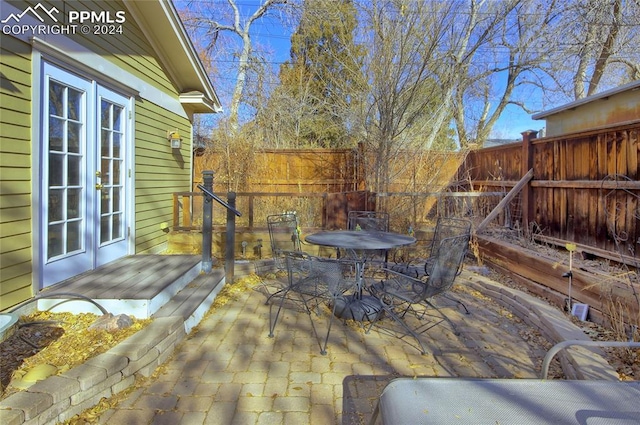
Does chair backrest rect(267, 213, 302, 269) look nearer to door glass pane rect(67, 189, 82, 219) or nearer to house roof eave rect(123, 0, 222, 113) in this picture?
door glass pane rect(67, 189, 82, 219)

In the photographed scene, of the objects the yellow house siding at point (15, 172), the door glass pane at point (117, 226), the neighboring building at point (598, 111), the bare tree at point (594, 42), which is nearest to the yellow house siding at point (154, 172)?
the door glass pane at point (117, 226)

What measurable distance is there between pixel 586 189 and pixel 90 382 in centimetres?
530

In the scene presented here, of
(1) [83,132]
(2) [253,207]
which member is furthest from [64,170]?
(2) [253,207]

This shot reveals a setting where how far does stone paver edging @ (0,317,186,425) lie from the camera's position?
6.02 ft

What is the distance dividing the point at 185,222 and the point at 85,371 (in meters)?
4.41

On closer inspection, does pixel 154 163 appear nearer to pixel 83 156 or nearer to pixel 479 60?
pixel 83 156

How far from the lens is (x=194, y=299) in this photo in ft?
11.9

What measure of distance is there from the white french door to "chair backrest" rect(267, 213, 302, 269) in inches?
70.3

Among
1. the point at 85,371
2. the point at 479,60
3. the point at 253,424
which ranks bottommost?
the point at 253,424

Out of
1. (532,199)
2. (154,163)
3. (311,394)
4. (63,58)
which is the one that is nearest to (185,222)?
(154,163)

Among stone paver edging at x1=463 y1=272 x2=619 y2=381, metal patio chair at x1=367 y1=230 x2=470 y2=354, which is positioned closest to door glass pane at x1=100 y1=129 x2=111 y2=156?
metal patio chair at x1=367 y1=230 x2=470 y2=354

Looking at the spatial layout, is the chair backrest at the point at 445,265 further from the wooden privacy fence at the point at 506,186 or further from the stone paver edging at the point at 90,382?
the stone paver edging at the point at 90,382

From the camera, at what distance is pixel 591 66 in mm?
10773

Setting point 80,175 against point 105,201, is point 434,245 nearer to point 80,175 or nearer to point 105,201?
point 105,201
